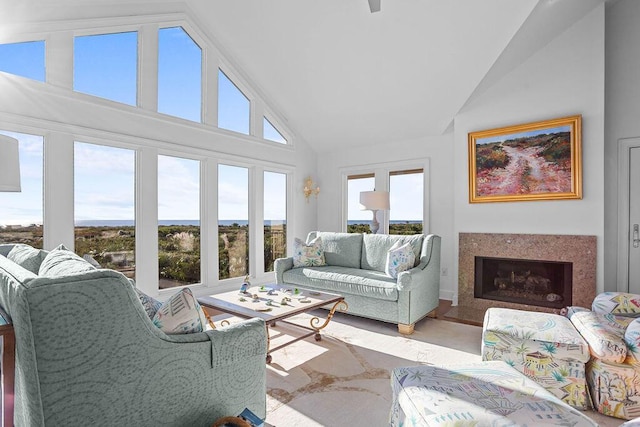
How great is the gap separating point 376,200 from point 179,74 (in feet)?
10.2

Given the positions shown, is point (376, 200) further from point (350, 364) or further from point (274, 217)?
point (350, 364)

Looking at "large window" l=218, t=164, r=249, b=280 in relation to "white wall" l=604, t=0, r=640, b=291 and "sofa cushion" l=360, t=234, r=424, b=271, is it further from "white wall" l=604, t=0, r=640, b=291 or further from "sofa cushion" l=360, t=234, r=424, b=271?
"white wall" l=604, t=0, r=640, b=291

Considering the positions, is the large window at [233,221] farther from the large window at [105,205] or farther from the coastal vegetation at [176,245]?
the large window at [105,205]

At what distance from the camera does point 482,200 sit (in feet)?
14.0

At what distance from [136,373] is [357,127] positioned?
476 cm

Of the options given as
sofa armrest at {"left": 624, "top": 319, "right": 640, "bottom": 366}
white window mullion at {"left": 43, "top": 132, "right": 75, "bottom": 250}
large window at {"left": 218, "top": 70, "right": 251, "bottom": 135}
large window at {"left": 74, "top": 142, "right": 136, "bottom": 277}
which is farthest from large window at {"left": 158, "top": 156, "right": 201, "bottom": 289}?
sofa armrest at {"left": 624, "top": 319, "right": 640, "bottom": 366}

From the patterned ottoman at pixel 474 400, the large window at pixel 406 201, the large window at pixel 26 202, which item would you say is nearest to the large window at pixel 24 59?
the large window at pixel 26 202

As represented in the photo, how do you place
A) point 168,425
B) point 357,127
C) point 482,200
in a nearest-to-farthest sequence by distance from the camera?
point 168,425, point 482,200, point 357,127

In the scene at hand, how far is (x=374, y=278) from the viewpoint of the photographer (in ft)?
12.2

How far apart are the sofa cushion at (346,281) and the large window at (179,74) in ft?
8.33

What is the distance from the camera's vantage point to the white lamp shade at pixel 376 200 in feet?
15.2

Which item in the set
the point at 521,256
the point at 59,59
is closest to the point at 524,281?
the point at 521,256

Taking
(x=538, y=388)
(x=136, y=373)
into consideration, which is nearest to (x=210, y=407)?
(x=136, y=373)

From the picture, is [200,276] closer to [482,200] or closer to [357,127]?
[357,127]
